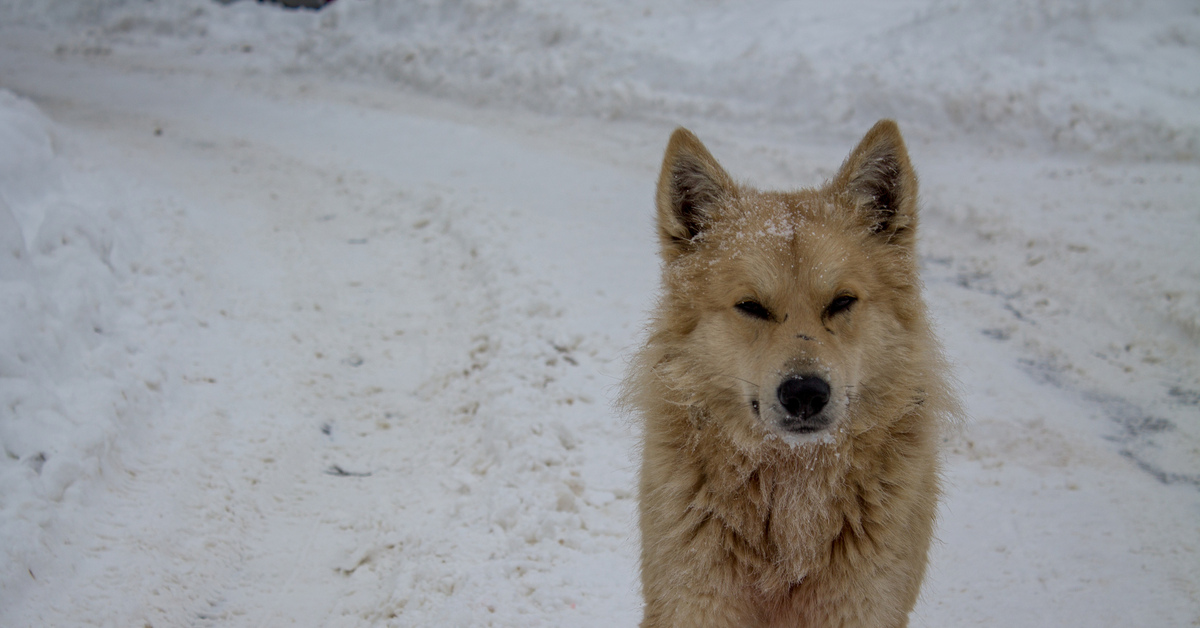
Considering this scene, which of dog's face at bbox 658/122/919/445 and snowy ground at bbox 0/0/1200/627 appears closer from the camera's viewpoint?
dog's face at bbox 658/122/919/445

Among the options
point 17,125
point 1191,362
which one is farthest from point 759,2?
point 17,125

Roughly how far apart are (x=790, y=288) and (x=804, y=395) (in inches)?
19.1

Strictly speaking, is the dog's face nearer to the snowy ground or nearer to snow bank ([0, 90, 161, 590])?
the snowy ground

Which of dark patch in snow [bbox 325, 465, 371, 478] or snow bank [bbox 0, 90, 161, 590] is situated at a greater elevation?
snow bank [bbox 0, 90, 161, 590]

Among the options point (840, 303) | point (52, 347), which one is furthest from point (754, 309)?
point (52, 347)

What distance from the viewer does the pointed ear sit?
9.91 feet

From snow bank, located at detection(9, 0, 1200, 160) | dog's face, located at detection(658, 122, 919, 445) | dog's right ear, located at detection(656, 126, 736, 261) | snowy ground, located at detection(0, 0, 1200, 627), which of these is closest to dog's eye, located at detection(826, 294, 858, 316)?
dog's face, located at detection(658, 122, 919, 445)

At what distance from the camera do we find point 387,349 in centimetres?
588

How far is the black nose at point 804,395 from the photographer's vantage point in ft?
8.56

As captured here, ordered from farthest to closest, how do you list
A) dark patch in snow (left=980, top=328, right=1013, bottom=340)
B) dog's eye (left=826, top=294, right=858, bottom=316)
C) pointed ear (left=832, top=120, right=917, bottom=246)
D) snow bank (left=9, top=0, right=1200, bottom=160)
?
snow bank (left=9, top=0, right=1200, bottom=160) < dark patch in snow (left=980, top=328, right=1013, bottom=340) < pointed ear (left=832, top=120, right=917, bottom=246) < dog's eye (left=826, top=294, right=858, bottom=316)

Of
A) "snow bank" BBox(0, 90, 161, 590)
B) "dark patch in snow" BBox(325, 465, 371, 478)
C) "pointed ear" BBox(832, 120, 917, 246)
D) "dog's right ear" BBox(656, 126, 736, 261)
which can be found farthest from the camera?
"dark patch in snow" BBox(325, 465, 371, 478)

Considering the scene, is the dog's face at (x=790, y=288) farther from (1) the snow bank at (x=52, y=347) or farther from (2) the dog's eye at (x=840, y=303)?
(1) the snow bank at (x=52, y=347)

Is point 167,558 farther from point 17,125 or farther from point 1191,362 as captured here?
point 1191,362

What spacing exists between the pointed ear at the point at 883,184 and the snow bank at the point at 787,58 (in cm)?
699
